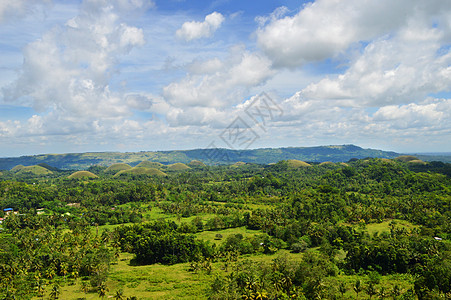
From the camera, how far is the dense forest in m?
42.7

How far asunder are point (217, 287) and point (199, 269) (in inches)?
627

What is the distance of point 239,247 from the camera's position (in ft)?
216

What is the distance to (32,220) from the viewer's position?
8412 centimetres

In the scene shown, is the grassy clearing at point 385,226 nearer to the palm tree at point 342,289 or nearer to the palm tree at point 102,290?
the palm tree at point 342,289

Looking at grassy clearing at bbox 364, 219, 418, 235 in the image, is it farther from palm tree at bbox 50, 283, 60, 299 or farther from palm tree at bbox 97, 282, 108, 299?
palm tree at bbox 50, 283, 60, 299

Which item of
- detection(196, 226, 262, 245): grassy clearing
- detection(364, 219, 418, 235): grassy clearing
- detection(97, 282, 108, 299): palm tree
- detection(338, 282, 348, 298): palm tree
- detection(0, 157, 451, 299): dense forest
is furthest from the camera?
detection(364, 219, 418, 235): grassy clearing

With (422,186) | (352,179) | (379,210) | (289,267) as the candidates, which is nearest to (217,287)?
(289,267)

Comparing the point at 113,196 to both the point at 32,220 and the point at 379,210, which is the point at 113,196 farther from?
the point at 379,210

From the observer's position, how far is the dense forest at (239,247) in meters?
42.7

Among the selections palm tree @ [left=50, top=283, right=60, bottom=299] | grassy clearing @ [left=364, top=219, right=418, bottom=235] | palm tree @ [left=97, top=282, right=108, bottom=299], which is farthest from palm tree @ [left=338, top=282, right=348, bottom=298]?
palm tree @ [left=50, top=283, right=60, bottom=299]

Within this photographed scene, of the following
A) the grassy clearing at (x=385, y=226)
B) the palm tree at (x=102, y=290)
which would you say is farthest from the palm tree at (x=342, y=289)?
the grassy clearing at (x=385, y=226)

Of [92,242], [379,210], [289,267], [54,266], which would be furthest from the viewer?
[379,210]

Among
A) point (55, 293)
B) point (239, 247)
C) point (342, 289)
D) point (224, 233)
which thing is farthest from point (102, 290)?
point (224, 233)

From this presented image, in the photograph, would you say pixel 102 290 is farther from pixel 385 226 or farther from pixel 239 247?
pixel 385 226
